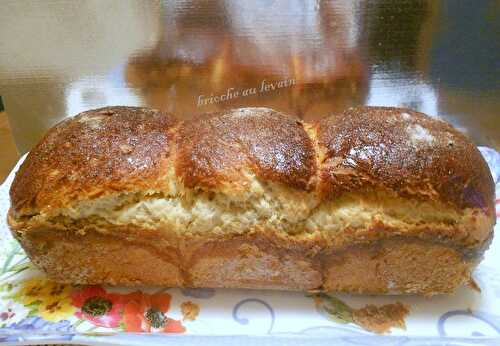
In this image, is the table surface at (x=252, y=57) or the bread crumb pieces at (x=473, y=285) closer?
the bread crumb pieces at (x=473, y=285)

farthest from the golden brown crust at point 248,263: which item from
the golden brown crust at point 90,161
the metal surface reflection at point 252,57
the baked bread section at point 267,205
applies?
the metal surface reflection at point 252,57

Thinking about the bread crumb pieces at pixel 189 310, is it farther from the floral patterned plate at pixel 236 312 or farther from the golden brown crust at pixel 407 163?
the golden brown crust at pixel 407 163

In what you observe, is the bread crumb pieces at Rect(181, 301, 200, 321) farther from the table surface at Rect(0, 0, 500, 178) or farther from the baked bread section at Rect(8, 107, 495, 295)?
the table surface at Rect(0, 0, 500, 178)

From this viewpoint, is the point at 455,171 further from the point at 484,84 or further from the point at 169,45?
the point at 169,45

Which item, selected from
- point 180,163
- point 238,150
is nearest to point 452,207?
point 238,150

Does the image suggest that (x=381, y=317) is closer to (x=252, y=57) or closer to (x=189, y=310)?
(x=189, y=310)

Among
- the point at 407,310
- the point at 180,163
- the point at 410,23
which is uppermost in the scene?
the point at 410,23

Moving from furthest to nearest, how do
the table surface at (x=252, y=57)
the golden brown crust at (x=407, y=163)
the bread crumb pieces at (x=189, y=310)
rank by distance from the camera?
the table surface at (x=252, y=57) < the bread crumb pieces at (x=189, y=310) < the golden brown crust at (x=407, y=163)
